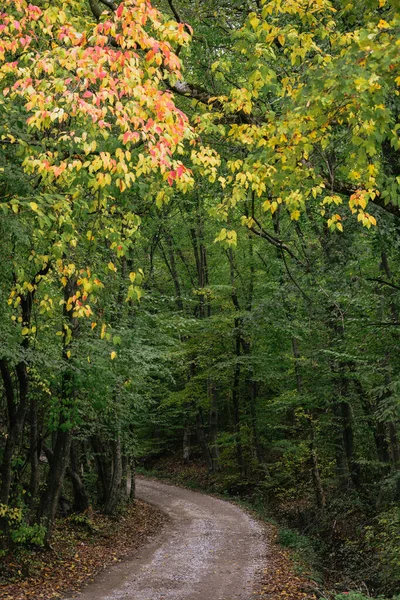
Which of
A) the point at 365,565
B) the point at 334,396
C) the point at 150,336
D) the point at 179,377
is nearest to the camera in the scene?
the point at 365,565

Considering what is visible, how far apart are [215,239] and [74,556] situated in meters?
9.07

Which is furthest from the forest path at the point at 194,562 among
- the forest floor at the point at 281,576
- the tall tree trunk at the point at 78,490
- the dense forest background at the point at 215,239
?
the tall tree trunk at the point at 78,490

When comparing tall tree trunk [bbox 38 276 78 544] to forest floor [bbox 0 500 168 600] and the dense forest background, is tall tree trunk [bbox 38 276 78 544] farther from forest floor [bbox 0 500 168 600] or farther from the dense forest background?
forest floor [bbox 0 500 168 600]

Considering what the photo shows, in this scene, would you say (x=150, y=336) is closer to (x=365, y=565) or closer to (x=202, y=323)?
(x=202, y=323)

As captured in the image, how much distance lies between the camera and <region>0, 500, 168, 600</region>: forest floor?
1027 centimetres

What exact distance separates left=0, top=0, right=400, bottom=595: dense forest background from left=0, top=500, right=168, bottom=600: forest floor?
57 centimetres

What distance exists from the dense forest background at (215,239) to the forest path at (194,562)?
5.77 ft

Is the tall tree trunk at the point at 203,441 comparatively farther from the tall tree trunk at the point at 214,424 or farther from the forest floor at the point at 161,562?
the forest floor at the point at 161,562

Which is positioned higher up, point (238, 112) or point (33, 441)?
point (238, 112)

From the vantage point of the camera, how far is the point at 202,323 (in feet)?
75.4

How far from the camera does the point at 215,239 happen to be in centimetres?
672

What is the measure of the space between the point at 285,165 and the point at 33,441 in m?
9.33

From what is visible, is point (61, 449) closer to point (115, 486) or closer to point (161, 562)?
point (161, 562)

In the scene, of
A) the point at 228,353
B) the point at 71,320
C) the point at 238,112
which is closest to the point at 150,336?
the point at 71,320
